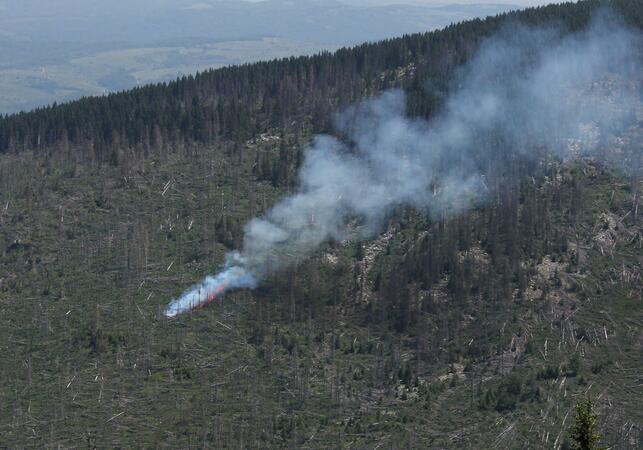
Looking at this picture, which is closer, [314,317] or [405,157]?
[314,317]

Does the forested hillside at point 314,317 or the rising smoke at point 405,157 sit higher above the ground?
the rising smoke at point 405,157

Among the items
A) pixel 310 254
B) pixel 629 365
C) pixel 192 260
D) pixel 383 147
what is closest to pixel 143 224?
pixel 192 260

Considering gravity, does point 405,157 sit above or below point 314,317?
above

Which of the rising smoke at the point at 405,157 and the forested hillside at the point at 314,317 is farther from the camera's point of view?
the rising smoke at the point at 405,157
